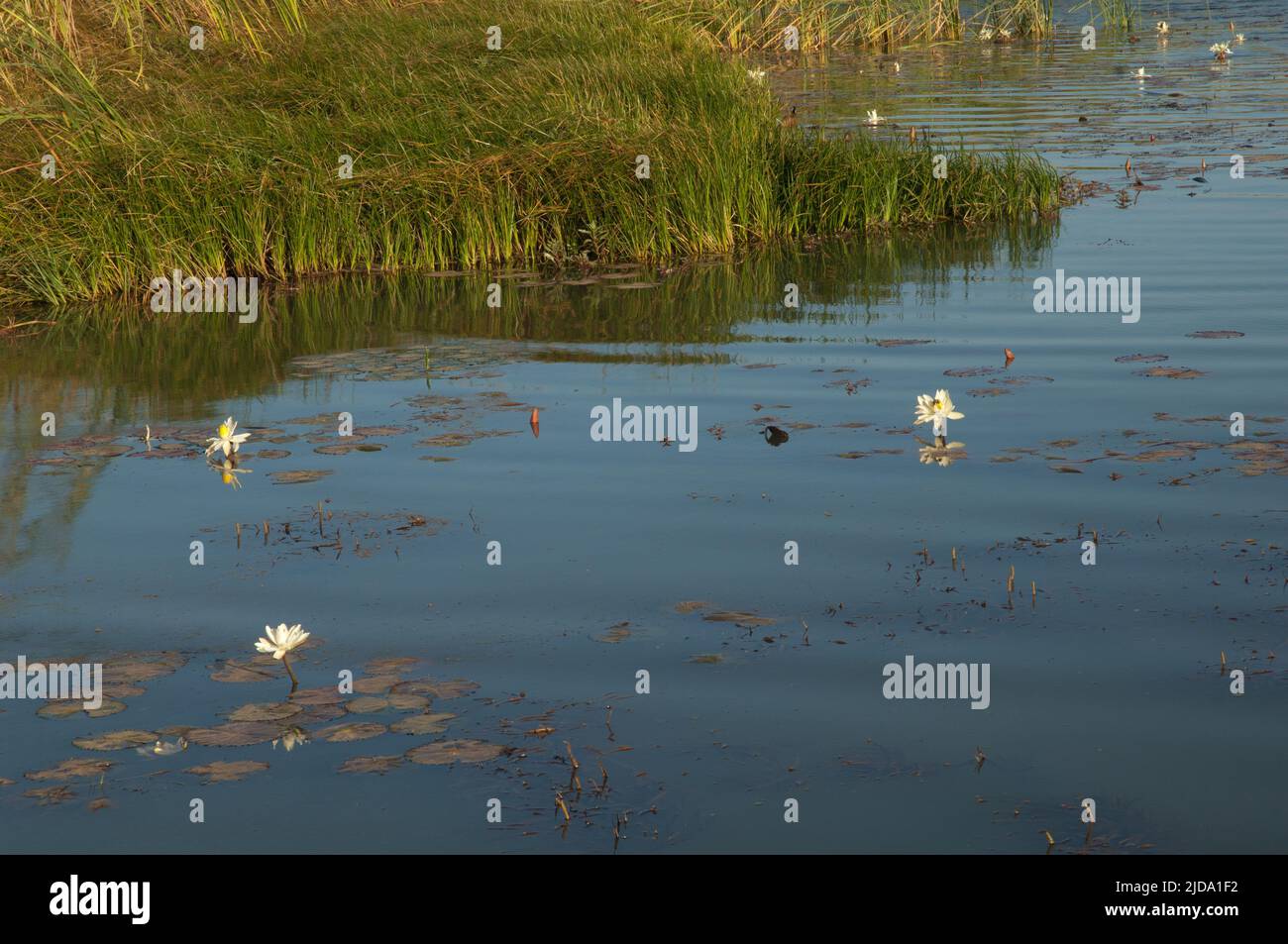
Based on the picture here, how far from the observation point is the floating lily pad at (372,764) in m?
4.77

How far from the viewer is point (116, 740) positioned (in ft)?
16.4

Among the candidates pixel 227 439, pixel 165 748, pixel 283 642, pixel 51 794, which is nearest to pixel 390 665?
pixel 283 642

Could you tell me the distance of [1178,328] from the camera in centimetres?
976

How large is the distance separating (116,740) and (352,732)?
74 centimetres

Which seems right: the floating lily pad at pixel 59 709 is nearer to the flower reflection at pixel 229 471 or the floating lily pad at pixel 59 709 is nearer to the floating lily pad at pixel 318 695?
the floating lily pad at pixel 318 695

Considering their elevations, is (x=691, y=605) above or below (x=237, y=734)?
above

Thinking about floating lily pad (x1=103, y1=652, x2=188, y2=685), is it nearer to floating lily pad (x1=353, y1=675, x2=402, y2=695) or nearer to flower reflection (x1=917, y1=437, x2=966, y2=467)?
floating lily pad (x1=353, y1=675, x2=402, y2=695)

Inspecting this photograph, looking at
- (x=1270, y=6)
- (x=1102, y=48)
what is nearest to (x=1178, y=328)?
(x=1102, y=48)

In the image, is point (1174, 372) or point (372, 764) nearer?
point (372, 764)

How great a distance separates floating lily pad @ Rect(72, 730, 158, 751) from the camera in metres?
4.97

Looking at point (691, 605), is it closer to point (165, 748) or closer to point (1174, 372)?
point (165, 748)

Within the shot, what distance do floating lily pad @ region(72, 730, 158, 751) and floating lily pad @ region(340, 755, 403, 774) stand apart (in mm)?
670

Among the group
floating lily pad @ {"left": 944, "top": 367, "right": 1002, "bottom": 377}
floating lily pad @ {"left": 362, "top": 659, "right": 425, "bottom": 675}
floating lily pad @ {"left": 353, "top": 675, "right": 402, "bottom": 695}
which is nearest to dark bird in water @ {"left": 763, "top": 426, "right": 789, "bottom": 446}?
floating lily pad @ {"left": 944, "top": 367, "right": 1002, "bottom": 377}

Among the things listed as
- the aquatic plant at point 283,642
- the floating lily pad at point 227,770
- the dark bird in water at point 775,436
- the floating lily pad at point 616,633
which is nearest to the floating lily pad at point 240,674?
the aquatic plant at point 283,642
